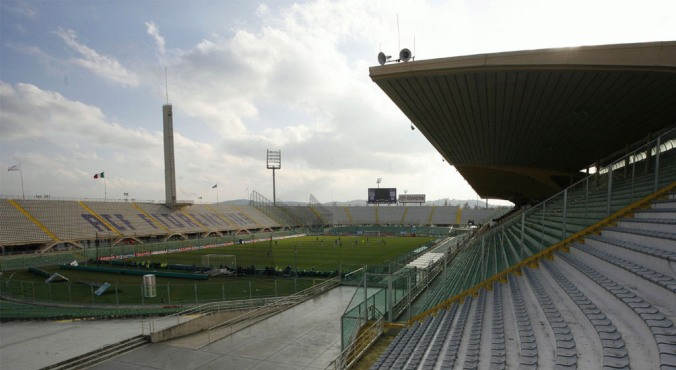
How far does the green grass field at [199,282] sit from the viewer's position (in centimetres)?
1914

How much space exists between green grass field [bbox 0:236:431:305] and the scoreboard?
42689 millimetres

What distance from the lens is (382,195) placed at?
283 feet

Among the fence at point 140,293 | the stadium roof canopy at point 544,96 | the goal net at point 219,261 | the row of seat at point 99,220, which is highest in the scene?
the stadium roof canopy at point 544,96

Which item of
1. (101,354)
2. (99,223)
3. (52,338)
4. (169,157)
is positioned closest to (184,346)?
(101,354)

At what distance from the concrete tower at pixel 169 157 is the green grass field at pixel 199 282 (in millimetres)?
21290

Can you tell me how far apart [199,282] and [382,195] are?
65929 millimetres

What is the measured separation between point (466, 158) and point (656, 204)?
16.2 meters

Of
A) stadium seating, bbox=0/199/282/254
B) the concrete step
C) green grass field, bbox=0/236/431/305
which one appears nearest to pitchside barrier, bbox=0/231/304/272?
green grass field, bbox=0/236/431/305

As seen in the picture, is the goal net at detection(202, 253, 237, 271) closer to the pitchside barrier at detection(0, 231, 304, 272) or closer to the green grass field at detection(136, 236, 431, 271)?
the green grass field at detection(136, 236, 431, 271)

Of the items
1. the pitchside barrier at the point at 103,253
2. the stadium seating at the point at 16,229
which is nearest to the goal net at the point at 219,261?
the pitchside barrier at the point at 103,253

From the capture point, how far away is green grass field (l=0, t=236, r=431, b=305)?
62.8 ft

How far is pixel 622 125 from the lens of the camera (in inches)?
498

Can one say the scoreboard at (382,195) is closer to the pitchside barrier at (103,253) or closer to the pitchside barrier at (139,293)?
the pitchside barrier at (103,253)

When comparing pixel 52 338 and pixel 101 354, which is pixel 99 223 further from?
pixel 101 354
